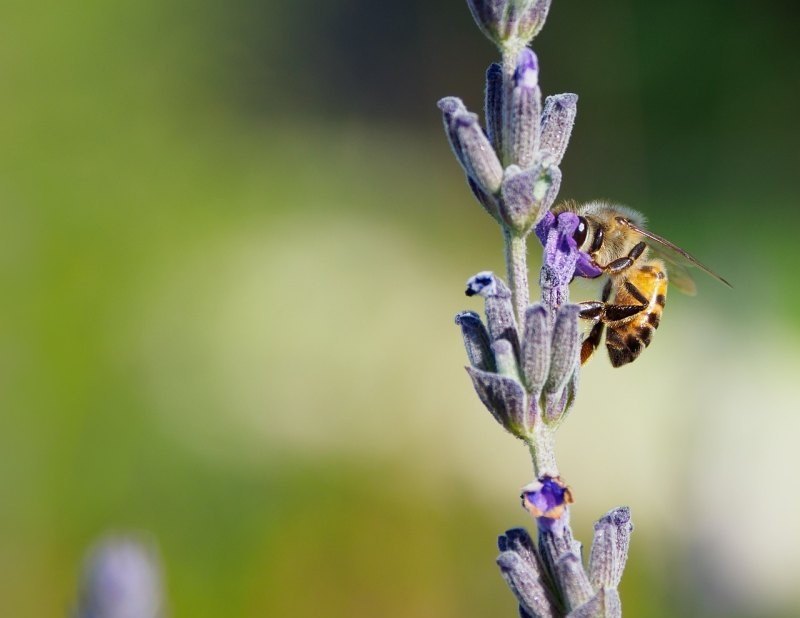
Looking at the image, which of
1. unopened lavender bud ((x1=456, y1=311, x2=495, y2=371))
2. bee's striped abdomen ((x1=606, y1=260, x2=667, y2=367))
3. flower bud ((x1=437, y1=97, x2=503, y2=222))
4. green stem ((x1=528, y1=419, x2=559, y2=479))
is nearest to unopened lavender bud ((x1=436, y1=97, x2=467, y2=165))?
flower bud ((x1=437, y1=97, x2=503, y2=222))

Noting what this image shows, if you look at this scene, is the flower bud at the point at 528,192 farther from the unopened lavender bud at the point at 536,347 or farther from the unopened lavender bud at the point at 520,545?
the unopened lavender bud at the point at 520,545

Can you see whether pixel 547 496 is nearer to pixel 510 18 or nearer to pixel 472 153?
A: pixel 472 153

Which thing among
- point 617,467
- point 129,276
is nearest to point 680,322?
point 617,467

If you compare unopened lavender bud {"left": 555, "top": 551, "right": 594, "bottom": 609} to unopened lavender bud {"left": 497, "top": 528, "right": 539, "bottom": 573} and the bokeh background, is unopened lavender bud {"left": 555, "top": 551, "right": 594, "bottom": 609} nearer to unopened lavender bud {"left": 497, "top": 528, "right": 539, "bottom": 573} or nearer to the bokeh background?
unopened lavender bud {"left": 497, "top": 528, "right": 539, "bottom": 573}

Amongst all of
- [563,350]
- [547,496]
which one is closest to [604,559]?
[547,496]

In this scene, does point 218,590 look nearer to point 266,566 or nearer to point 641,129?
point 266,566
